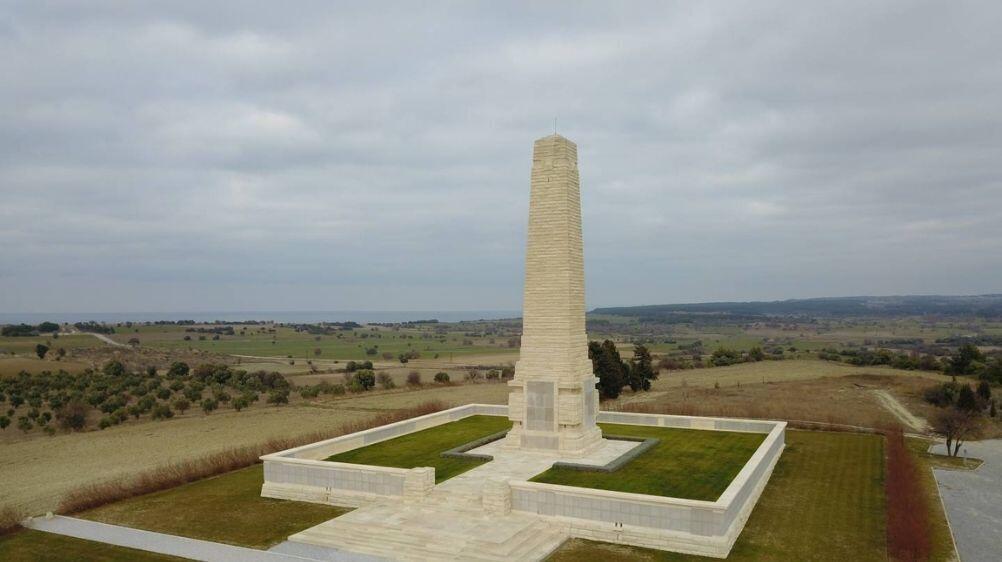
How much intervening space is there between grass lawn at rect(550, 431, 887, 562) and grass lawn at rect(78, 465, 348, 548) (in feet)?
24.1

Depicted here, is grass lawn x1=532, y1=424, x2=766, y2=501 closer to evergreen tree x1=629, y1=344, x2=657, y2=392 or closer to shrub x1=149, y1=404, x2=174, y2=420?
evergreen tree x1=629, y1=344, x2=657, y2=392

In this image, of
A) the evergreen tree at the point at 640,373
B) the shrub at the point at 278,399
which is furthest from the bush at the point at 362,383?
the evergreen tree at the point at 640,373

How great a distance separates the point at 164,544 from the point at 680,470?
1489cm

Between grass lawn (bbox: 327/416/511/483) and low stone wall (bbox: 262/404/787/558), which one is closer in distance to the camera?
low stone wall (bbox: 262/404/787/558)

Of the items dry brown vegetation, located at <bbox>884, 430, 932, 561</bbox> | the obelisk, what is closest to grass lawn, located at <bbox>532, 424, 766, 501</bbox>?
the obelisk

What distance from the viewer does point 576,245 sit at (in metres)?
24.2

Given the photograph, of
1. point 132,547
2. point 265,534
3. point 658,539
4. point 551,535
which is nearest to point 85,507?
point 132,547

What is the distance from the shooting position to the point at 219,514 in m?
19.1

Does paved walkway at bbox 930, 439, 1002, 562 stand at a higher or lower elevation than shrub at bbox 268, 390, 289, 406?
higher

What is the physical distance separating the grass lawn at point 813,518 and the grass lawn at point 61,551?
32.9ft

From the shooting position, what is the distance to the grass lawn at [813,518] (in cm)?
1570

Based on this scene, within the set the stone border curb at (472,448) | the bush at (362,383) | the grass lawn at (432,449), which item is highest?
the stone border curb at (472,448)

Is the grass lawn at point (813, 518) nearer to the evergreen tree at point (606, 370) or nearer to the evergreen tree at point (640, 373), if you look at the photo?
the evergreen tree at point (606, 370)

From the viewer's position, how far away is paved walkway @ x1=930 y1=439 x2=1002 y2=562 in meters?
16.4
